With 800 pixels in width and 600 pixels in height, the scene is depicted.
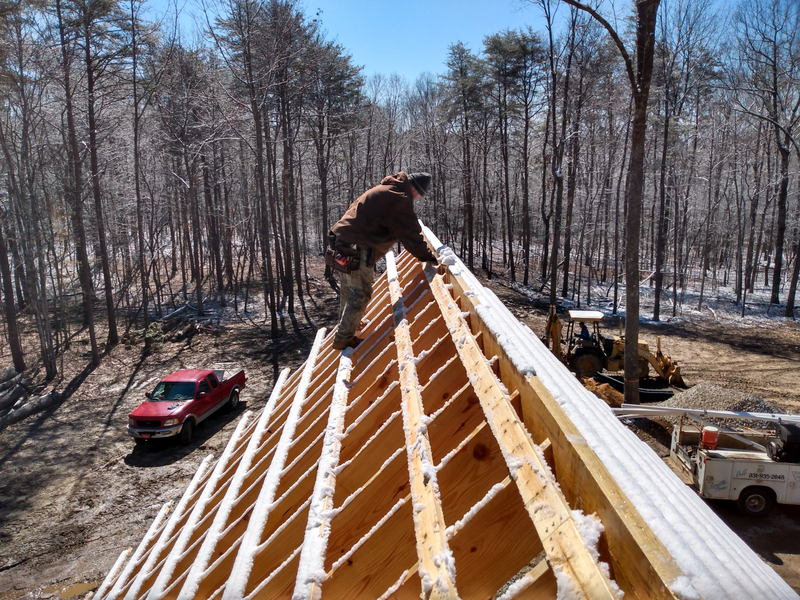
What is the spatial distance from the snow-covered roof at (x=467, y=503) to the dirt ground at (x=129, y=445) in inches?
225

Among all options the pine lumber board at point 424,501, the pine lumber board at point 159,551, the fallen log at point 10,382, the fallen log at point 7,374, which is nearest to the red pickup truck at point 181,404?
the fallen log at point 10,382

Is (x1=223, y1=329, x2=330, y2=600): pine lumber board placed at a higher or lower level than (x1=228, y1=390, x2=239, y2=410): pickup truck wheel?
higher

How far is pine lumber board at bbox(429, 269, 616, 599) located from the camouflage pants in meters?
2.36

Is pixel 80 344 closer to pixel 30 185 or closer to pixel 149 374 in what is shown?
pixel 149 374

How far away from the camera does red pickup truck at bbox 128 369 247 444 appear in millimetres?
10633

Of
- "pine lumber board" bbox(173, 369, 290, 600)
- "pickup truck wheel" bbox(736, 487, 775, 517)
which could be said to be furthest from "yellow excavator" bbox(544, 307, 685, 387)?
"pine lumber board" bbox(173, 369, 290, 600)

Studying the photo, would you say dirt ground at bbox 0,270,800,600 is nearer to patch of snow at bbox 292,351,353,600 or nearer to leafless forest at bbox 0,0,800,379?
leafless forest at bbox 0,0,800,379

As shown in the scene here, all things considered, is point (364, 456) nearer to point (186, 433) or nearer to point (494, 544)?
point (494, 544)

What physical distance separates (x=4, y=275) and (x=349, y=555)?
61.8 feet

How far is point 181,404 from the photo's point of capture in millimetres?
11094

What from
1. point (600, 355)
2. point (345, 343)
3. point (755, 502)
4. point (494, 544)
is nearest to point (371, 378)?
point (345, 343)

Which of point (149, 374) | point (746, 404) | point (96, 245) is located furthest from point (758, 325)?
point (96, 245)

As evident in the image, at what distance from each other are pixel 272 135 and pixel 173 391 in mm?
19343

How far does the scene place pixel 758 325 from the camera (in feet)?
71.3
